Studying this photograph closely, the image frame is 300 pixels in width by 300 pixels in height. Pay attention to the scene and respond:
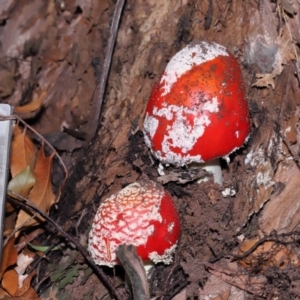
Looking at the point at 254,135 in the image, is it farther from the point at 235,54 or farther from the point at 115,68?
the point at 115,68

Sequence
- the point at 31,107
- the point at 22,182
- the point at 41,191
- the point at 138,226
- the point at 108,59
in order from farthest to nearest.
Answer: the point at 31,107 < the point at 108,59 < the point at 41,191 < the point at 22,182 < the point at 138,226

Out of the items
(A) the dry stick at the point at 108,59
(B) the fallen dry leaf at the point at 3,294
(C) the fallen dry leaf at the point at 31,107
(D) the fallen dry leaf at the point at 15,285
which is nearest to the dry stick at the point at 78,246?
(D) the fallen dry leaf at the point at 15,285

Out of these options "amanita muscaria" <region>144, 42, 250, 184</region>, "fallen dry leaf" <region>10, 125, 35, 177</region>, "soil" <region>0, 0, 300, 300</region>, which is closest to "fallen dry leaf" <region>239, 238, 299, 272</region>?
"soil" <region>0, 0, 300, 300</region>

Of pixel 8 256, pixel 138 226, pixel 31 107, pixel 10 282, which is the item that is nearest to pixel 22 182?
pixel 8 256

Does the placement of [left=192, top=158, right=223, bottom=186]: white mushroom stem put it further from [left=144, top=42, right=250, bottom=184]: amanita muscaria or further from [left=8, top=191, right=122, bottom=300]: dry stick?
[left=8, top=191, right=122, bottom=300]: dry stick

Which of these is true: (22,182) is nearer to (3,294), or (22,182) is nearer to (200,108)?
(3,294)

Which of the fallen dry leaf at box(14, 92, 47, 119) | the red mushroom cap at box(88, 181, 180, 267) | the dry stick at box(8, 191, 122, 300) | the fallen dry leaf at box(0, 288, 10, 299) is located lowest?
the fallen dry leaf at box(0, 288, 10, 299)
